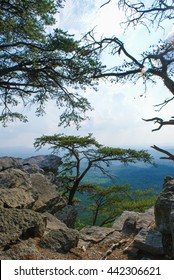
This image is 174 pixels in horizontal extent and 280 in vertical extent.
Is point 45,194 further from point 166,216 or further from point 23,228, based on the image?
point 166,216

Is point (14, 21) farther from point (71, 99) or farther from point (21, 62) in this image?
point (71, 99)

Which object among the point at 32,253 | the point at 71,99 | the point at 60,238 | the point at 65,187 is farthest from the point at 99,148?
the point at 32,253

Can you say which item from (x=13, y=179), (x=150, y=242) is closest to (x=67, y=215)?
(x=13, y=179)

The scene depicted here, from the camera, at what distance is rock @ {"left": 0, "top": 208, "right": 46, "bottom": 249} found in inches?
237

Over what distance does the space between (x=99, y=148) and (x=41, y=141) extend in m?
4.66

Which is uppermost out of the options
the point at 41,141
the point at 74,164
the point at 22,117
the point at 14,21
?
the point at 14,21

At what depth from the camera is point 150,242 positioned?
23.6 ft

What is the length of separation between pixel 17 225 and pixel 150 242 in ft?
12.2

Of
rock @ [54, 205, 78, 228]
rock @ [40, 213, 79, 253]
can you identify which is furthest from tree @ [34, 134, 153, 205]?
rock @ [40, 213, 79, 253]

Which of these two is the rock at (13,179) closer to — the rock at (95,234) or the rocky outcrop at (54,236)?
the rocky outcrop at (54,236)

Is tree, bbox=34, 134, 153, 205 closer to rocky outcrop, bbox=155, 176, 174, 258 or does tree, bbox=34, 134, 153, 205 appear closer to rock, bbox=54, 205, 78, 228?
rock, bbox=54, 205, 78, 228

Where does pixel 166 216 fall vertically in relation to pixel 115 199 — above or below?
above

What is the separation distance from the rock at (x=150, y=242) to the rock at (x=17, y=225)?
112 inches
